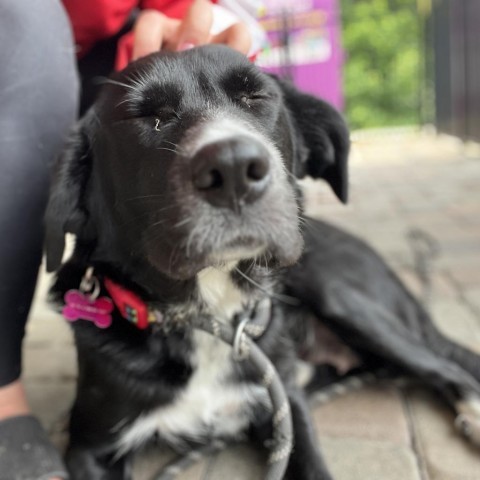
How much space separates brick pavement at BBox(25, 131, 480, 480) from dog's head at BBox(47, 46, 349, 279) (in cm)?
60

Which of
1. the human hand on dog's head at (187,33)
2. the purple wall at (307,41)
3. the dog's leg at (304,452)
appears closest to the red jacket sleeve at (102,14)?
the human hand on dog's head at (187,33)

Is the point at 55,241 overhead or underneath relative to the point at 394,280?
overhead

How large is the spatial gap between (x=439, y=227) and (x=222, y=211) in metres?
3.01

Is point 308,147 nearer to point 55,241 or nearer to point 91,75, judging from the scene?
point 55,241

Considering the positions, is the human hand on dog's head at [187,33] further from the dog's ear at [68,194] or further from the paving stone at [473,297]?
the paving stone at [473,297]

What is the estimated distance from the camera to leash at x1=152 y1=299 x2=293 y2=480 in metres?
1.27

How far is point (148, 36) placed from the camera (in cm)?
157

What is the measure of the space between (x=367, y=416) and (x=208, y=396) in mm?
494

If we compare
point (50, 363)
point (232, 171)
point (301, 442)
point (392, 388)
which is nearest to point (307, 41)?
point (50, 363)

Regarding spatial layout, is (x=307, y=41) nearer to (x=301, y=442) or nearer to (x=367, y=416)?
(x=367, y=416)

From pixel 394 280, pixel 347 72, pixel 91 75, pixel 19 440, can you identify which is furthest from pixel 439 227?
pixel 347 72

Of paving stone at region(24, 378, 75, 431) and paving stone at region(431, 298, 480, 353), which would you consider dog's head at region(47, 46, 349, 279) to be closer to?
paving stone at region(24, 378, 75, 431)

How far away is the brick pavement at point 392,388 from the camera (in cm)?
141

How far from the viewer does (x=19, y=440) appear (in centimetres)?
130
